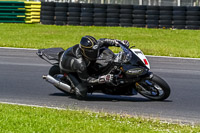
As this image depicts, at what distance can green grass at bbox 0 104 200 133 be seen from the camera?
20.7ft

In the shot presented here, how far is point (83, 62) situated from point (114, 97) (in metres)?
1.08

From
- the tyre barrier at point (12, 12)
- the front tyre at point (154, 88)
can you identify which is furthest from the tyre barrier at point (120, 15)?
the front tyre at point (154, 88)

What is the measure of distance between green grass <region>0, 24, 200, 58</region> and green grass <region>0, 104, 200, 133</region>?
8.25 metres

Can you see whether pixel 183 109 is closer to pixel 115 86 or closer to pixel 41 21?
pixel 115 86

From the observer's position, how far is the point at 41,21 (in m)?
24.8

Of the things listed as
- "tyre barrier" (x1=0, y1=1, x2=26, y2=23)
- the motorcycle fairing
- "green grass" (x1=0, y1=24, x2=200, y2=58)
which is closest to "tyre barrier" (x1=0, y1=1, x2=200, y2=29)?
"green grass" (x1=0, y1=24, x2=200, y2=58)

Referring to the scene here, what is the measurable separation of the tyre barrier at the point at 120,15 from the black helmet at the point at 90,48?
14036 mm

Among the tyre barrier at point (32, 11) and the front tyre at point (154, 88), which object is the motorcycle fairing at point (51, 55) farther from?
the tyre barrier at point (32, 11)

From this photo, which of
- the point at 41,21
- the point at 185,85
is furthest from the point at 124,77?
the point at 41,21

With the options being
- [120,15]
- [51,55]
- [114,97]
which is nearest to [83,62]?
[51,55]

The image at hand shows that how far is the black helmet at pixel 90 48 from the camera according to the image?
337 inches

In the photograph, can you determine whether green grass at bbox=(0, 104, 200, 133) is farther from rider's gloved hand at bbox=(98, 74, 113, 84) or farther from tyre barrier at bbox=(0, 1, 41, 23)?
tyre barrier at bbox=(0, 1, 41, 23)

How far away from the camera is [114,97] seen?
9352 millimetres

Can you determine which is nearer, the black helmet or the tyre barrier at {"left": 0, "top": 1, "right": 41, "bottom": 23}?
the black helmet
